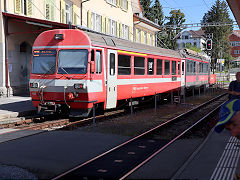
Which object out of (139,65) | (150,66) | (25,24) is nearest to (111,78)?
(139,65)

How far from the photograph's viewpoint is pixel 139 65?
14.6 m

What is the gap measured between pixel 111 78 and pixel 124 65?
124 cm

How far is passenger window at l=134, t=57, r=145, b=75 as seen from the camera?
14260mm

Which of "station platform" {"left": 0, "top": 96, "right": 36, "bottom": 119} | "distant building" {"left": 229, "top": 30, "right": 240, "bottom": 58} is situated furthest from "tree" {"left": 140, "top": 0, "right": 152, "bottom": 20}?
"distant building" {"left": 229, "top": 30, "right": 240, "bottom": 58}

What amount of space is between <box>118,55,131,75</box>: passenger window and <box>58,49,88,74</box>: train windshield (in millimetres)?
2257

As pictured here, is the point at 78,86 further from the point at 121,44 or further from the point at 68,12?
the point at 68,12

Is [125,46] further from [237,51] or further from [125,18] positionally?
[237,51]

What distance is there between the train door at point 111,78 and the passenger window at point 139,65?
1929 millimetres

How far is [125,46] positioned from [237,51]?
367 feet

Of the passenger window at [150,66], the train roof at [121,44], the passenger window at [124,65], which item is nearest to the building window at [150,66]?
the passenger window at [150,66]

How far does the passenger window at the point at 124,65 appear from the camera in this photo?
1290cm

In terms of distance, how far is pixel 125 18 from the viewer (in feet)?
109

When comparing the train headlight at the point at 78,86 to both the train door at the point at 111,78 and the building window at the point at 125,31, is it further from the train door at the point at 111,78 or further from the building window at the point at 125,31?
the building window at the point at 125,31

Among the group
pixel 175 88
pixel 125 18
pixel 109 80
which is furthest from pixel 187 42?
pixel 109 80
